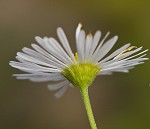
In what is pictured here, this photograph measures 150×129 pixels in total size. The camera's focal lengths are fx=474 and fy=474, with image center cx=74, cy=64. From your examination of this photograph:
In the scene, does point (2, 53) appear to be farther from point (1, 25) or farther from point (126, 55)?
point (126, 55)

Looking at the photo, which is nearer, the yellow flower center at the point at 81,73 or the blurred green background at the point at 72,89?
the yellow flower center at the point at 81,73

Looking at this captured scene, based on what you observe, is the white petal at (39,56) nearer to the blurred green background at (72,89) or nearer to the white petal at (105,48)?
the white petal at (105,48)

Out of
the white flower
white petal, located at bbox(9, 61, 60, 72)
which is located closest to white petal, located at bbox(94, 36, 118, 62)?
the white flower

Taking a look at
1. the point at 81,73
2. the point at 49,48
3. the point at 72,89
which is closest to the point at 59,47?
the point at 49,48

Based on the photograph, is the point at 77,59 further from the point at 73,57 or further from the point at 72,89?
the point at 72,89

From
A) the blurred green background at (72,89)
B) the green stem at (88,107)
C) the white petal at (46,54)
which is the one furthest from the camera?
the blurred green background at (72,89)

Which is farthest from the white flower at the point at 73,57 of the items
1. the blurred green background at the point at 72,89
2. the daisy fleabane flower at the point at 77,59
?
the blurred green background at the point at 72,89

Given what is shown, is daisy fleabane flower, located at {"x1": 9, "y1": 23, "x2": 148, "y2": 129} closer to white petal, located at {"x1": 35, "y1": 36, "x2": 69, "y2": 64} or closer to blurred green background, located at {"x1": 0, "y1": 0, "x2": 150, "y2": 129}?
white petal, located at {"x1": 35, "y1": 36, "x2": 69, "y2": 64}
